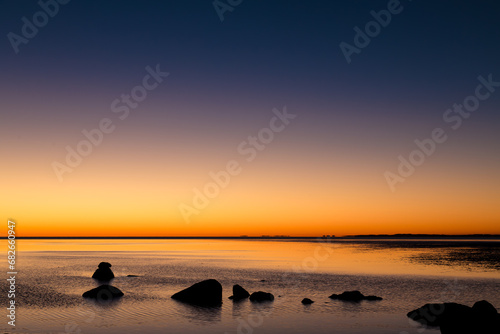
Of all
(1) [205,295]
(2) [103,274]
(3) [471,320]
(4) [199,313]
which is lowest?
(4) [199,313]

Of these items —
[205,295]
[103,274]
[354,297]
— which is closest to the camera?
[205,295]

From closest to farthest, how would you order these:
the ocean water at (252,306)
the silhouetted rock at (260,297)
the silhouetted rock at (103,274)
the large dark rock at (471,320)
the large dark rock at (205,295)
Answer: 1. the large dark rock at (471,320)
2. the ocean water at (252,306)
3. the large dark rock at (205,295)
4. the silhouetted rock at (260,297)
5. the silhouetted rock at (103,274)

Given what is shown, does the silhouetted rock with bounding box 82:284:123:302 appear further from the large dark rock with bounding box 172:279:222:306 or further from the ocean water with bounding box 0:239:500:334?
the large dark rock with bounding box 172:279:222:306

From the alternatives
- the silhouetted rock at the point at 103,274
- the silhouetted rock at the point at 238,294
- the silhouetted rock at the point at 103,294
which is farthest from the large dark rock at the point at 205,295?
the silhouetted rock at the point at 103,274

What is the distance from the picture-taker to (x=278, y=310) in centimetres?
3416

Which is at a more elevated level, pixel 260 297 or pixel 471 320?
pixel 471 320

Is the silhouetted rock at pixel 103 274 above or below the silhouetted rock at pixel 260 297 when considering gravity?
above

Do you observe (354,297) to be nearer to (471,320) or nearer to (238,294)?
(238,294)

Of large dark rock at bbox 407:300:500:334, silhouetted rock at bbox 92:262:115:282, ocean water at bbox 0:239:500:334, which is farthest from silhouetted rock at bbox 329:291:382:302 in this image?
silhouetted rock at bbox 92:262:115:282

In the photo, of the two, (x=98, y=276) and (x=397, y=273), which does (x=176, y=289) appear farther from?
(x=397, y=273)

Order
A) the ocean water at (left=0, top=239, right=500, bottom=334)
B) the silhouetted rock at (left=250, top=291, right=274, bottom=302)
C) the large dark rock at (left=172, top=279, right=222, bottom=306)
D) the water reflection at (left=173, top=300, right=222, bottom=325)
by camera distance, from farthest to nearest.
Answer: the silhouetted rock at (left=250, top=291, right=274, bottom=302)
the large dark rock at (left=172, top=279, right=222, bottom=306)
the water reflection at (left=173, top=300, right=222, bottom=325)
the ocean water at (left=0, top=239, right=500, bottom=334)

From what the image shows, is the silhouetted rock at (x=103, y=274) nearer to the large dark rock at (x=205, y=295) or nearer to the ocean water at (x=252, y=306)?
the ocean water at (x=252, y=306)

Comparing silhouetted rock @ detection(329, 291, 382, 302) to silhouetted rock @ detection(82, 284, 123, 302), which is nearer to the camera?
silhouetted rock @ detection(329, 291, 382, 302)

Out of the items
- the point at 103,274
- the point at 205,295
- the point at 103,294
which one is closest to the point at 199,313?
the point at 205,295
